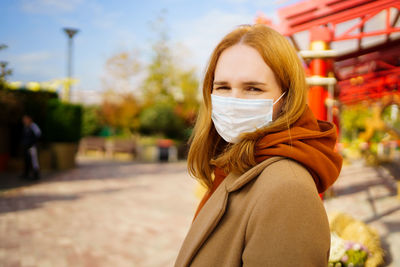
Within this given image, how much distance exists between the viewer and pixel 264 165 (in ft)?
3.52

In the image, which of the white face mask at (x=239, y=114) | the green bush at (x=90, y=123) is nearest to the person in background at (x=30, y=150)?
the white face mask at (x=239, y=114)

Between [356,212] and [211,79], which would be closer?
[211,79]

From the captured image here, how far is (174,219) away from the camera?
20.3 feet

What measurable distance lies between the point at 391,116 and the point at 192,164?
3307 cm

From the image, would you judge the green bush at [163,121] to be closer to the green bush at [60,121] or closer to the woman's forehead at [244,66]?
the green bush at [60,121]

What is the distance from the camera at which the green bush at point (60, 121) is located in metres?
12.1

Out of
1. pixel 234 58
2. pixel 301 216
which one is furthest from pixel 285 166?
pixel 234 58

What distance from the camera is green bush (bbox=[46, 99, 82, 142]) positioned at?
12.1m

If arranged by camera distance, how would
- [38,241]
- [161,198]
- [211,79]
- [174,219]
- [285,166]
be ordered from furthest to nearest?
[161,198], [174,219], [38,241], [211,79], [285,166]

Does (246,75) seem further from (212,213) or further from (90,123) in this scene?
(90,123)

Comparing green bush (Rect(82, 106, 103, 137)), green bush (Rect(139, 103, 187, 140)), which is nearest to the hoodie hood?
green bush (Rect(139, 103, 187, 140))

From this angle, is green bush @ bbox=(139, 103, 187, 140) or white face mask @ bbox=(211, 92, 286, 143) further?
green bush @ bbox=(139, 103, 187, 140)

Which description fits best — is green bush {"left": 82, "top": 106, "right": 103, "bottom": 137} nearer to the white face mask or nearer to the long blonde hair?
the white face mask

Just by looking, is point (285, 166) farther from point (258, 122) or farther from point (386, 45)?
point (386, 45)
